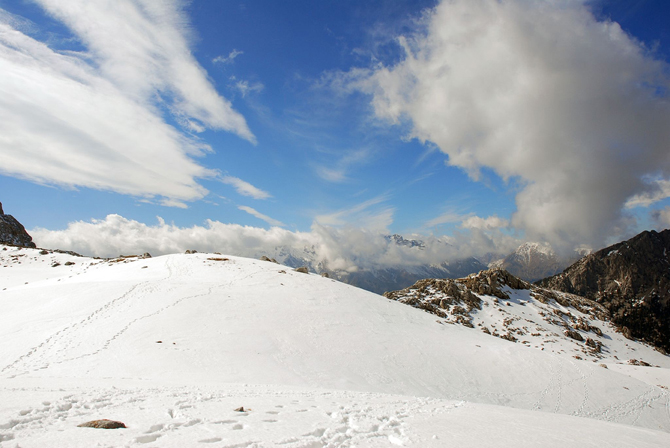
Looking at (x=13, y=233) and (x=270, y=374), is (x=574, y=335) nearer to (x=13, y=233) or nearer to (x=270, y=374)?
(x=270, y=374)

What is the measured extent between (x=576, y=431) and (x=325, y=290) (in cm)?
2630

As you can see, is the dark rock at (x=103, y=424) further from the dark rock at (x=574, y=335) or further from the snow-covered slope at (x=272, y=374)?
the dark rock at (x=574, y=335)

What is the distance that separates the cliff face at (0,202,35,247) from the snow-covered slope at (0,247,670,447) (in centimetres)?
11176

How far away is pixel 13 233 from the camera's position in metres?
111

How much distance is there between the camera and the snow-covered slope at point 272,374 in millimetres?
7074

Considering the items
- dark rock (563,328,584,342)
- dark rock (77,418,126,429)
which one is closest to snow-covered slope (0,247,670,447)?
dark rock (77,418,126,429)

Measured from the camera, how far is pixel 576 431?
8.28 meters

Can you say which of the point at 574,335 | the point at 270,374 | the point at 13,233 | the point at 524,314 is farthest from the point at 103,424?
the point at 13,233

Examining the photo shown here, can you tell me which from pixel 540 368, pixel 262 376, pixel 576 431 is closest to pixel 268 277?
pixel 262 376

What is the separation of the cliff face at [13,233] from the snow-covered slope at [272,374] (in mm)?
111761

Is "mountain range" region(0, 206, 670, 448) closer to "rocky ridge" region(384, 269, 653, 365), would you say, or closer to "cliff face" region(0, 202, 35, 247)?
"rocky ridge" region(384, 269, 653, 365)

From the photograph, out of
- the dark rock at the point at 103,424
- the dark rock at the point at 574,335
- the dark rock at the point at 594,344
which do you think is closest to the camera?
the dark rock at the point at 103,424

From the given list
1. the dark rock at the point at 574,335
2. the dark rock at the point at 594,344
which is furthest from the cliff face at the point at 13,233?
the dark rock at the point at 594,344

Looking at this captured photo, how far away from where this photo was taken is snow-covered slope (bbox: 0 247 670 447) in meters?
7.07
